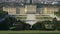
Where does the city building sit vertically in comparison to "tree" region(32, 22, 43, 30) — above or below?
above

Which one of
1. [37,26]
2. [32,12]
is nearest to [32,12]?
[32,12]

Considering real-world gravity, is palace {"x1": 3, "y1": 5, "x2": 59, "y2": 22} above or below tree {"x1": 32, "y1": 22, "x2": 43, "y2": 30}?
above

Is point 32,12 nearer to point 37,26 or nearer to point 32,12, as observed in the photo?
point 32,12

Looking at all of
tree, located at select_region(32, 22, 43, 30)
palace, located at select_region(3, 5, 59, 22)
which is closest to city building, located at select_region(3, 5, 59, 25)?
palace, located at select_region(3, 5, 59, 22)

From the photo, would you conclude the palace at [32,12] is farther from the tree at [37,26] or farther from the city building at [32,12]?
the tree at [37,26]

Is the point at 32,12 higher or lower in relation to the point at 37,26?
higher

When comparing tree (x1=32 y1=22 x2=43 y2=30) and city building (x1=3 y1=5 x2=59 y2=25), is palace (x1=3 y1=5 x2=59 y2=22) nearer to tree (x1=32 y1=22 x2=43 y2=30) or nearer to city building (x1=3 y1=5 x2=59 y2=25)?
city building (x1=3 y1=5 x2=59 y2=25)

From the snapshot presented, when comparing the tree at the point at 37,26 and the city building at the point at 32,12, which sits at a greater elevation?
the city building at the point at 32,12

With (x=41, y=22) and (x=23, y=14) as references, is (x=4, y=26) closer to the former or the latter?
(x=23, y=14)

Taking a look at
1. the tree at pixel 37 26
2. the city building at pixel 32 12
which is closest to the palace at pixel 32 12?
the city building at pixel 32 12

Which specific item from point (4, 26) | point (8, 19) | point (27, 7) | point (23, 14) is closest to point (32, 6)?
point (27, 7)

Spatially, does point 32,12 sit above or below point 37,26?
above
